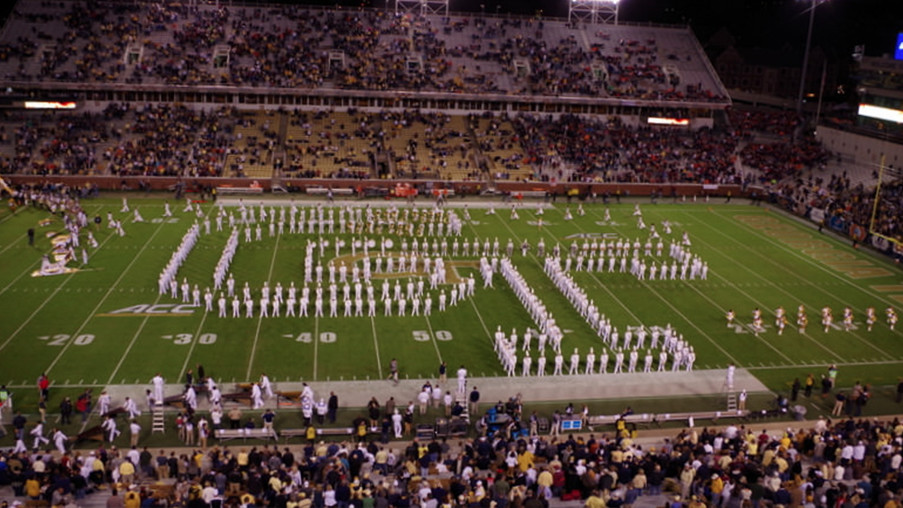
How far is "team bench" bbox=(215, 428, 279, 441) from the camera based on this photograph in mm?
16500

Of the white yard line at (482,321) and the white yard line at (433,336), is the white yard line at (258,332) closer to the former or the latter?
the white yard line at (433,336)

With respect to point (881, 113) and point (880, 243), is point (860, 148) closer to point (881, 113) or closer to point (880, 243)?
point (881, 113)

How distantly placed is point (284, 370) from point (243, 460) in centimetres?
602

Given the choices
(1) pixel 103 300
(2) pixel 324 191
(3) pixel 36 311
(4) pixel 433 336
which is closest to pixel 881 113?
(2) pixel 324 191

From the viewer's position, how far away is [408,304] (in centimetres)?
2522

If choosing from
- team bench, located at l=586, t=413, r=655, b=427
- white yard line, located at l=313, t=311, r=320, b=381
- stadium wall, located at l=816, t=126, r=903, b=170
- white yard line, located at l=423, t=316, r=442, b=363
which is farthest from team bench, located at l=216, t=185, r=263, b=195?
stadium wall, located at l=816, t=126, r=903, b=170

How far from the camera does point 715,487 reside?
44.5 feet

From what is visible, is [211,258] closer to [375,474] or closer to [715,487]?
[375,474]

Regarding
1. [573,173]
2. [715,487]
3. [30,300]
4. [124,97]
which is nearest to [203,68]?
[124,97]

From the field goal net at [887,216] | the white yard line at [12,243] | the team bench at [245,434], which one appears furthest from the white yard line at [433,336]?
the field goal net at [887,216]

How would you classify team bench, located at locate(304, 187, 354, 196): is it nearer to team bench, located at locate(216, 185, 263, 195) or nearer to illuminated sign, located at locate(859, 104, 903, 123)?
team bench, located at locate(216, 185, 263, 195)

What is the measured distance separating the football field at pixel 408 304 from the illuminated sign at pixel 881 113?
13.6 metres

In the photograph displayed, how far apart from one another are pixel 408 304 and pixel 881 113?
36031 millimetres

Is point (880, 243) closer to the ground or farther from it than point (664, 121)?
closer to the ground
